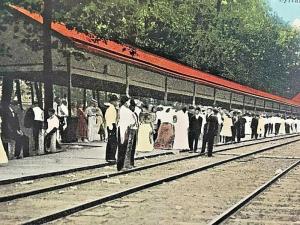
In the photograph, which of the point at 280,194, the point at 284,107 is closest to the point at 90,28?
the point at 280,194

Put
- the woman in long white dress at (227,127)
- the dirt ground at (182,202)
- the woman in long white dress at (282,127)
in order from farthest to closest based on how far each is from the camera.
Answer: the woman in long white dress at (282,127)
the woman in long white dress at (227,127)
the dirt ground at (182,202)

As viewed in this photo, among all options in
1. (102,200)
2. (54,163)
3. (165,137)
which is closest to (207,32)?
(165,137)

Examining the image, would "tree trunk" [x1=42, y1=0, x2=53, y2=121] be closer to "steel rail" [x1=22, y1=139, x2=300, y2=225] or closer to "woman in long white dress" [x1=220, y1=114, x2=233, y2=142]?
"steel rail" [x1=22, y1=139, x2=300, y2=225]

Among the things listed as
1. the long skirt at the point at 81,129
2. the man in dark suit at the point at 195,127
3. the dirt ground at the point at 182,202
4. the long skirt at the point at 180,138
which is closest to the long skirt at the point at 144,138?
the long skirt at the point at 180,138

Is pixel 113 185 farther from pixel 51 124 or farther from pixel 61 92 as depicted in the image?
pixel 61 92

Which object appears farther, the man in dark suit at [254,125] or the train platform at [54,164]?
the man in dark suit at [254,125]

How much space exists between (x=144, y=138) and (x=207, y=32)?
35.4 meters

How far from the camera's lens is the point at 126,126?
56.0 feet

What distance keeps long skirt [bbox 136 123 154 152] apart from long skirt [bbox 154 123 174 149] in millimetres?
2346

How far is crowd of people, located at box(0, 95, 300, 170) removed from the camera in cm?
1745

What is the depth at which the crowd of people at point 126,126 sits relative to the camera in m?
17.5

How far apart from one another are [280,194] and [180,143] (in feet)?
47.3

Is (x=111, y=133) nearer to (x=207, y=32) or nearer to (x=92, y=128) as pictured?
(x=92, y=128)

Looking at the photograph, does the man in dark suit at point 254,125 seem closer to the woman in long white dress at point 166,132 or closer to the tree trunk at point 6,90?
the woman in long white dress at point 166,132
